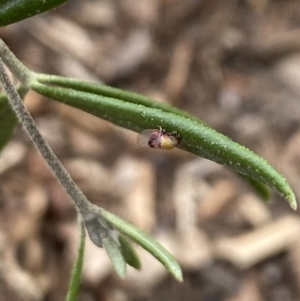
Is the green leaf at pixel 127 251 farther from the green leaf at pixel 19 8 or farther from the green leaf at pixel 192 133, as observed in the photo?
the green leaf at pixel 19 8

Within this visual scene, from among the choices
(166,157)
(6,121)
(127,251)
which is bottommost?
(166,157)

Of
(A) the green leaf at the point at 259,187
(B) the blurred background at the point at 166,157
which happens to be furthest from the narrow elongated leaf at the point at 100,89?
(B) the blurred background at the point at 166,157

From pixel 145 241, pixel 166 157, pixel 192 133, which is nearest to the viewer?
pixel 192 133

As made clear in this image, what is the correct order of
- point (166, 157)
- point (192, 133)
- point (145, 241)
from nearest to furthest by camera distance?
point (192, 133), point (145, 241), point (166, 157)

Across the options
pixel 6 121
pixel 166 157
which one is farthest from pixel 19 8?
pixel 166 157

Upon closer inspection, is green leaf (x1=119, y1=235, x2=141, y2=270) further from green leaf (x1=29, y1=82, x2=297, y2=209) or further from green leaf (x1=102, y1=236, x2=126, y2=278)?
green leaf (x1=29, y1=82, x2=297, y2=209)

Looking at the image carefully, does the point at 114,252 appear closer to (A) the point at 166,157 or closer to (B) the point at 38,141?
(B) the point at 38,141
